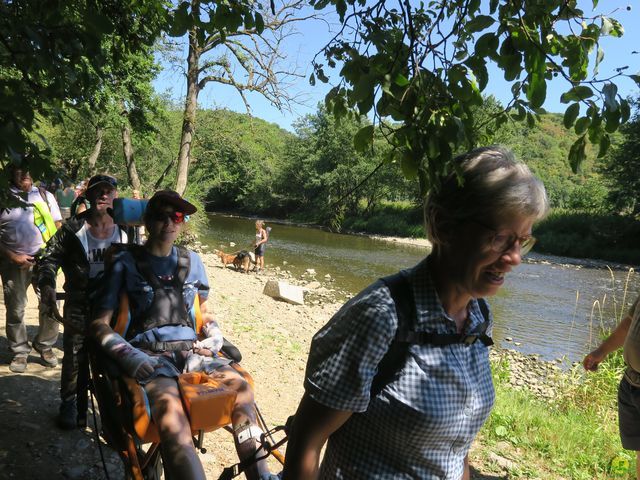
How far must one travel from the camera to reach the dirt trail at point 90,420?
3.37 metres

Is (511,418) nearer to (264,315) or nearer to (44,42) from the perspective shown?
(44,42)

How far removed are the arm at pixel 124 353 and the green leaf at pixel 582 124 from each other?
2.21 m

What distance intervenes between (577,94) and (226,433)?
381 cm

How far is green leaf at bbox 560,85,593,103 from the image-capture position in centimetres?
163

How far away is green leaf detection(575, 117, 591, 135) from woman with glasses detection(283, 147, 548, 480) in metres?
0.48

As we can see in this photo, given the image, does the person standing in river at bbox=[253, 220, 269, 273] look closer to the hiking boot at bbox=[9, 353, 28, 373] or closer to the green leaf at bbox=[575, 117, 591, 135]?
the hiking boot at bbox=[9, 353, 28, 373]

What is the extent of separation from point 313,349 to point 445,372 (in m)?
0.37

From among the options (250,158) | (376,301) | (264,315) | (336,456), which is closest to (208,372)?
(336,456)

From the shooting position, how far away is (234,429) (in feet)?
8.30

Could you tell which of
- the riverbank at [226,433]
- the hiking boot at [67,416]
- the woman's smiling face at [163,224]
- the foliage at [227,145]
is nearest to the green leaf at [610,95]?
the woman's smiling face at [163,224]

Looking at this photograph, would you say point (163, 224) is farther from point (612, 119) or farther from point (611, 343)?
point (611, 343)

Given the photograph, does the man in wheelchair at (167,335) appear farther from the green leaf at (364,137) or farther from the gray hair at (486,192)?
the gray hair at (486,192)

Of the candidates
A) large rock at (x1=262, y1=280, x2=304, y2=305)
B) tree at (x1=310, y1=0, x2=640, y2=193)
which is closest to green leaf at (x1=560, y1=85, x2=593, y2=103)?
Answer: tree at (x1=310, y1=0, x2=640, y2=193)

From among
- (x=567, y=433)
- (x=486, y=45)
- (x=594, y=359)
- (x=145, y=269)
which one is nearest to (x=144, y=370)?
(x=145, y=269)
